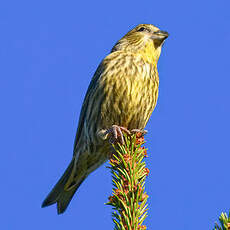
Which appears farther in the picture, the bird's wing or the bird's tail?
the bird's tail

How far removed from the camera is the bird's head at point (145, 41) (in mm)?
5665

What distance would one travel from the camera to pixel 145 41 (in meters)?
5.79

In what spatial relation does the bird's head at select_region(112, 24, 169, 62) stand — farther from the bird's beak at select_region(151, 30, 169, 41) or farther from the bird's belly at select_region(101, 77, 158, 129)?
the bird's belly at select_region(101, 77, 158, 129)

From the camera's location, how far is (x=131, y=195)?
9.65ft

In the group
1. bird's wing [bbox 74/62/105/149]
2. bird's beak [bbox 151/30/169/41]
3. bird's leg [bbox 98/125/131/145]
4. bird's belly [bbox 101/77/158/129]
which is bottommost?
bird's leg [bbox 98/125/131/145]

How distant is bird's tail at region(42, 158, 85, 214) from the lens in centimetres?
564

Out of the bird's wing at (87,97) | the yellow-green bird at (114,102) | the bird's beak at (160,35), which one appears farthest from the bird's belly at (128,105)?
the bird's beak at (160,35)

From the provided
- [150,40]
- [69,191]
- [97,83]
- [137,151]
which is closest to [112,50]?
[150,40]

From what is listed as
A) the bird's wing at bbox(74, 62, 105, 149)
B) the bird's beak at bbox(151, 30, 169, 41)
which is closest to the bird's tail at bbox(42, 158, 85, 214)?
the bird's wing at bbox(74, 62, 105, 149)

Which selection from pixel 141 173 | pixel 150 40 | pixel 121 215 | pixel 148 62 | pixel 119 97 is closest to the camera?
pixel 121 215

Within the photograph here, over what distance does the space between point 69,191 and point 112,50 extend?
88.8 inches

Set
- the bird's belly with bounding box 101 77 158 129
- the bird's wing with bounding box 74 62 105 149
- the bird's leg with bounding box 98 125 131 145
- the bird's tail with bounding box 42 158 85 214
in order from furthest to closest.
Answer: the bird's tail with bounding box 42 158 85 214 → the bird's wing with bounding box 74 62 105 149 → the bird's belly with bounding box 101 77 158 129 → the bird's leg with bounding box 98 125 131 145

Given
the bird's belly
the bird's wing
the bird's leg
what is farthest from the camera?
the bird's wing

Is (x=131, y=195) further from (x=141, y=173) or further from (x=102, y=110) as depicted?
(x=102, y=110)
